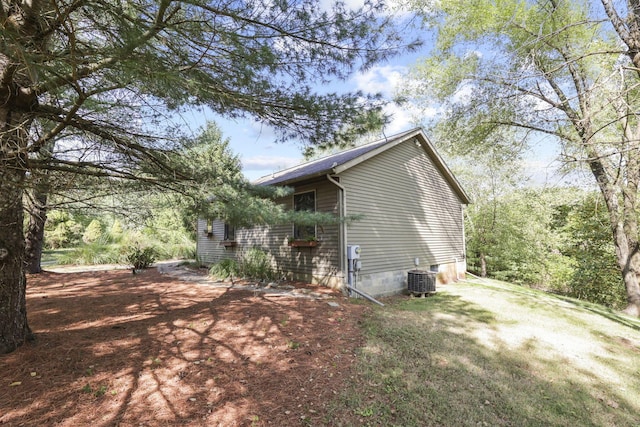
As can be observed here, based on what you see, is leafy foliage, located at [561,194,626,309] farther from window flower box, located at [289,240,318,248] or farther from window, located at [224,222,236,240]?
window, located at [224,222,236,240]

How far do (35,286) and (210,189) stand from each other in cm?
610

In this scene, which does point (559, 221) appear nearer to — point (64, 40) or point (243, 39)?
point (243, 39)

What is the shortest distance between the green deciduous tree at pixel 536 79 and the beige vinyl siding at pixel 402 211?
194 centimetres

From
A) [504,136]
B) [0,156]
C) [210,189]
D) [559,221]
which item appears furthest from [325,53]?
[559,221]

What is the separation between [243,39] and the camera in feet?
9.79

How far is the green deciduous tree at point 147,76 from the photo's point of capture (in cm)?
246

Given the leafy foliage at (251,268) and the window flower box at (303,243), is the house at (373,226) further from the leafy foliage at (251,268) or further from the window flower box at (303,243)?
the leafy foliage at (251,268)

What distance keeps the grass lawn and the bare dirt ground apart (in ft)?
1.36

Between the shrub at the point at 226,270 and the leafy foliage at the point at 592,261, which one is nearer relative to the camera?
the shrub at the point at 226,270

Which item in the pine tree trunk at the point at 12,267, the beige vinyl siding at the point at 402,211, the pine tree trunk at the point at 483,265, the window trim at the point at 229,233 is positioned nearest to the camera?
the pine tree trunk at the point at 12,267

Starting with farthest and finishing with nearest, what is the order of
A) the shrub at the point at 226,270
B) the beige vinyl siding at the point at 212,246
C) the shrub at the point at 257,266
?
the beige vinyl siding at the point at 212,246, the shrub at the point at 226,270, the shrub at the point at 257,266

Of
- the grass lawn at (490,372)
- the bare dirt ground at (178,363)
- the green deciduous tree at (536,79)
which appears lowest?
the grass lawn at (490,372)

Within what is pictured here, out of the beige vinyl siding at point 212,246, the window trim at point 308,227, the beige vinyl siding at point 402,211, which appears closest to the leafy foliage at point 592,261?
the beige vinyl siding at point 402,211

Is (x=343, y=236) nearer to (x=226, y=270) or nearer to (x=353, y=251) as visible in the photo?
(x=353, y=251)
